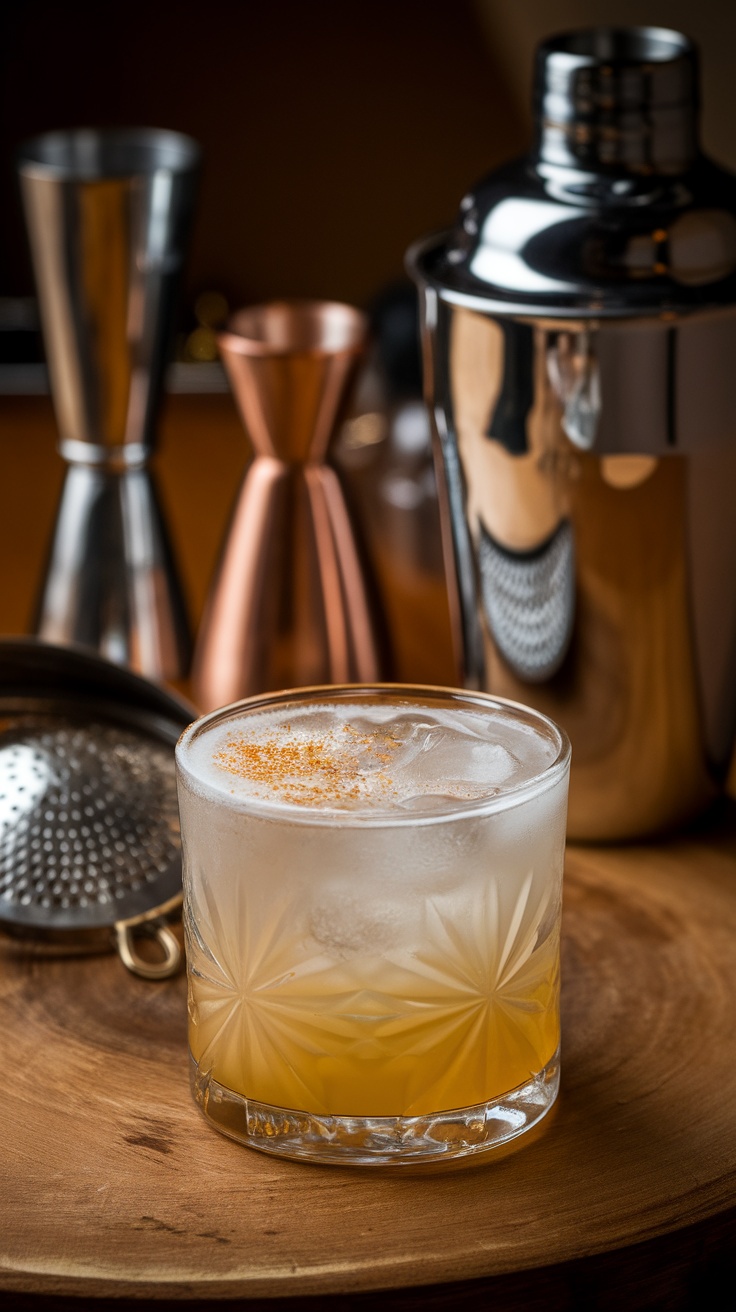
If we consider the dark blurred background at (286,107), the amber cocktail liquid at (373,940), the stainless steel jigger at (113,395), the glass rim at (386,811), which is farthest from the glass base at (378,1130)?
the dark blurred background at (286,107)

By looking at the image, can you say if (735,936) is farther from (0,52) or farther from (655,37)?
(0,52)

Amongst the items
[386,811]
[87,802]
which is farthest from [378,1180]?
[87,802]

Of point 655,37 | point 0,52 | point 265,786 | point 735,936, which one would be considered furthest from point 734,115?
point 0,52

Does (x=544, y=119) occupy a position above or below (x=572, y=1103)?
above

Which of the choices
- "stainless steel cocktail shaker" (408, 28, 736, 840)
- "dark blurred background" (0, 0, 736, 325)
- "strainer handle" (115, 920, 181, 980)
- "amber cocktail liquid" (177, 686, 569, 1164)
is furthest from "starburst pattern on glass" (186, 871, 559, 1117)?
"dark blurred background" (0, 0, 736, 325)

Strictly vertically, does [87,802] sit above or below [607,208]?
below

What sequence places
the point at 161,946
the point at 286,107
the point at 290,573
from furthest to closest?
the point at 286,107
the point at 290,573
the point at 161,946

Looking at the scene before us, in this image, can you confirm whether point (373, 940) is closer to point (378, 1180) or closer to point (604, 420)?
point (378, 1180)
